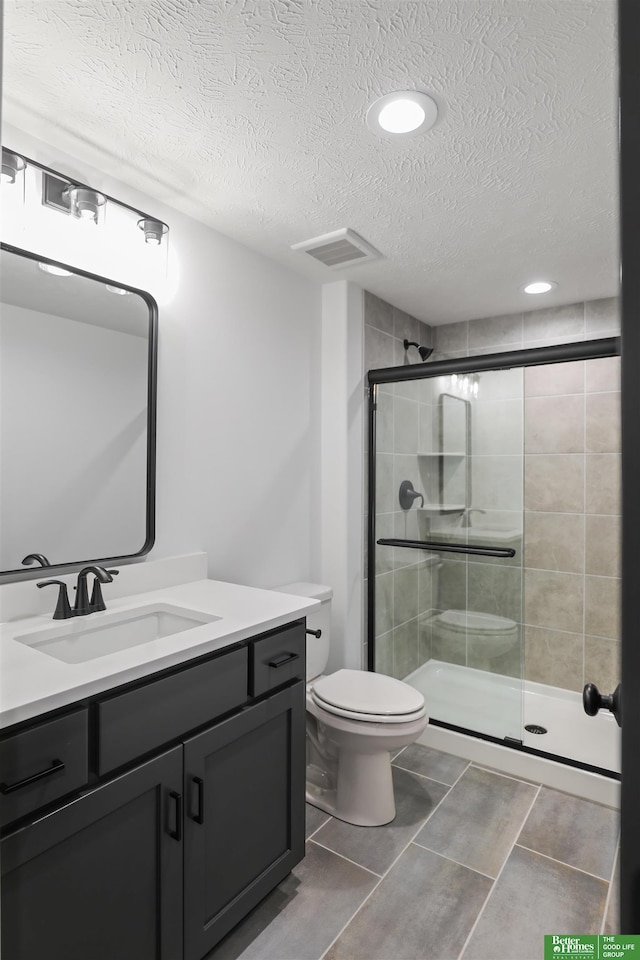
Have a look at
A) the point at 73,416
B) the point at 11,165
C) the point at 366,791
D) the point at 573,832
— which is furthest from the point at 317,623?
the point at 11,165

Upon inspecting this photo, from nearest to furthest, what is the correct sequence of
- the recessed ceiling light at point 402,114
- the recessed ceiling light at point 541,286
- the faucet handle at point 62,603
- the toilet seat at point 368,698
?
the recessed ceiling light at point 402,114, the faucet handle at point 62,603, the toilet seat at point 368,698, the recessed ceiling light at point 541,286

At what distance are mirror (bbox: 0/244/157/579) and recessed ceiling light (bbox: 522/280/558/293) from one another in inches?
76.4

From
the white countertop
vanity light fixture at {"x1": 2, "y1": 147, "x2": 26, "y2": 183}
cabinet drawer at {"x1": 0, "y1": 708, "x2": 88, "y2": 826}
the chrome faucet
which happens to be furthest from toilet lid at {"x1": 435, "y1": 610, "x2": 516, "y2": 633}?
vanity light fixture at {"x1": 2, "y1": 147, "x2": 26, "y2": 183}

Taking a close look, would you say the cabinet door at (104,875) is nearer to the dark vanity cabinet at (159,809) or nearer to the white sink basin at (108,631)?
the dark vanity cabinet at (159,809)

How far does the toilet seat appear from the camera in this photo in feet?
6.66

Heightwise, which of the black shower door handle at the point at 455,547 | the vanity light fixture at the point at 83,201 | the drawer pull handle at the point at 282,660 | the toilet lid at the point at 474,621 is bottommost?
the toilet lid at the point at 474,621

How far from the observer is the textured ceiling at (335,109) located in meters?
1.20

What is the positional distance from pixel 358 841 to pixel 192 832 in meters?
0.91

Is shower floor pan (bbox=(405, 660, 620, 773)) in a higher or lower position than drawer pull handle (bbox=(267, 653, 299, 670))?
lower

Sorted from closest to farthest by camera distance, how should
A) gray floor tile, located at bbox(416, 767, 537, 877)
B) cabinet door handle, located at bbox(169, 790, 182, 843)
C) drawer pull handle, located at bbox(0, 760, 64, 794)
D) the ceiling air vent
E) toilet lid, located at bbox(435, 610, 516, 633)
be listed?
1. drawer pull handle, located at bbox(0, 760, 64, 794)
2. cabinet door handle, located at bbox(169, 790, 182, 843)
3. gray floor tile, located at bbox(416, 767, 537, 877)
4. the ceiling air vent
5. toilet lid, located at bbox(435, 610, 516, 633)

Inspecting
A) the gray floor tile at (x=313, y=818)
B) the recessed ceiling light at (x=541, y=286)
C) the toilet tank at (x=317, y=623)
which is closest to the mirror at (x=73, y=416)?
the toilet tank at (x=317, y=623)

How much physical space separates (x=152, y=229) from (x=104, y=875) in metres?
1.81

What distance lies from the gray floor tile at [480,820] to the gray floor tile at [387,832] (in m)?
0.05

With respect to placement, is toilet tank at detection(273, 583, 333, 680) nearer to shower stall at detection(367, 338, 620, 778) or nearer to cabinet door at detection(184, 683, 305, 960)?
shower stall at detection(367, 338, 620, 778)
